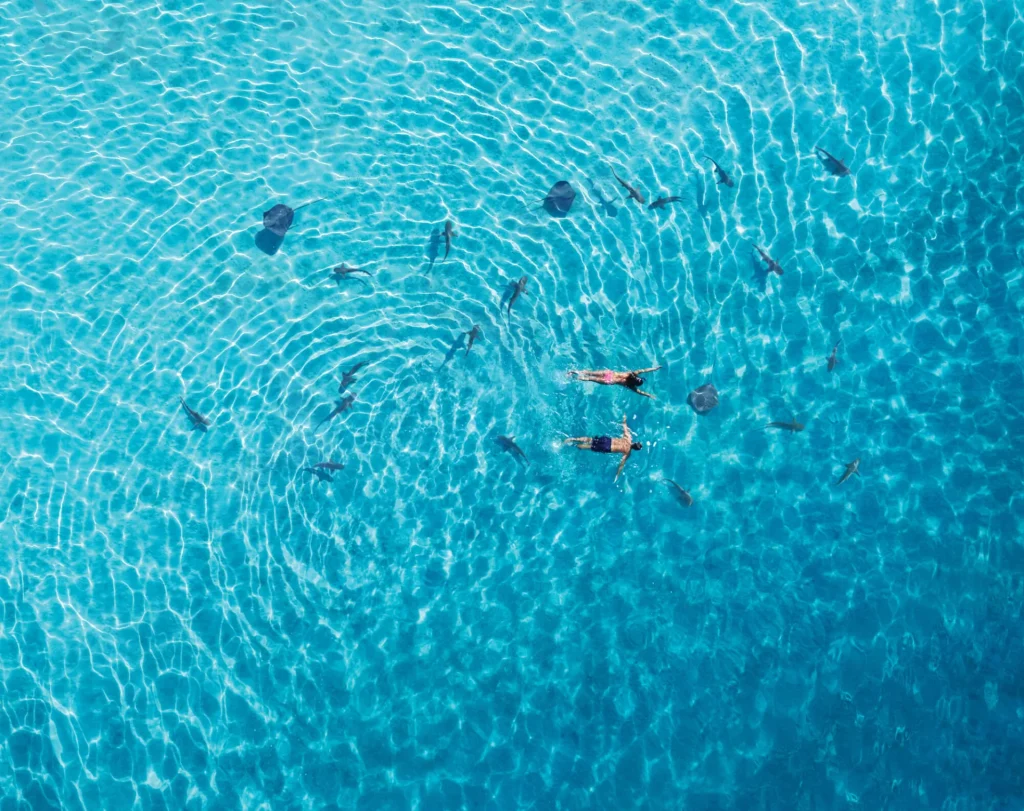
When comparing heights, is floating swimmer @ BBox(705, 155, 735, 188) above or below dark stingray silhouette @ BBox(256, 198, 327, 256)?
above

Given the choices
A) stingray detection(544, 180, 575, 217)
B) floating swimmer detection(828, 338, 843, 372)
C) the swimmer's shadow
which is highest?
stingray detection(544, 180, 575, 217)

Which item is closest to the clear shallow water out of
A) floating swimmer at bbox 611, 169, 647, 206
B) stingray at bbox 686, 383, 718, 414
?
stingray at bbox 686, 383, 718, 414

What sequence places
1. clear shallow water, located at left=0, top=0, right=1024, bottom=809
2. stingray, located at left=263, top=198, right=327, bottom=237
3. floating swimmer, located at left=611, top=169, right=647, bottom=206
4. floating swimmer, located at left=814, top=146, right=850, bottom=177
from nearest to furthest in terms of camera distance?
clear shallow water, located at left=0, top=0, right=1024, bottom=809
stingray, located at left=263, top=198, right=327, bottom=237
floating swimmer, located at left=611, top=169, right=647, bottom=206
floating swimmer, located at left=814, top=146, right=850, bottom=177

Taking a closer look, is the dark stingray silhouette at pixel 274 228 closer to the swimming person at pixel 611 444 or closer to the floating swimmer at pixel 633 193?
the floating swimmer at pixel 633 193

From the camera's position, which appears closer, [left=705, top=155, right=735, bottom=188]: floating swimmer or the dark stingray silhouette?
the dark stingray silhouette

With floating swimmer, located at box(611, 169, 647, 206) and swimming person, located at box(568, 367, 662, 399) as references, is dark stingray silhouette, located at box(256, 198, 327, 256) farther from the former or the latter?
floating swimmer, located at box(611, 169, 647, 206)

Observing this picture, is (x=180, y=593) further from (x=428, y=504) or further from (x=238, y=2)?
(x=238, y=2)

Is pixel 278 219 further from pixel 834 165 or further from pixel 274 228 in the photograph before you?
pixel 834 165
